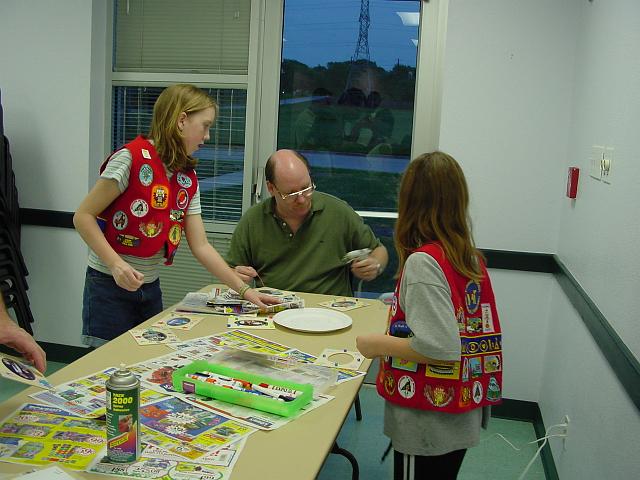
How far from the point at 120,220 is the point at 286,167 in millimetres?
703

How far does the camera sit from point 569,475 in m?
2.18

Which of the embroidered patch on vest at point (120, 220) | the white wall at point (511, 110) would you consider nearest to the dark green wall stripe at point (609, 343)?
the white wall at point (511, 110)

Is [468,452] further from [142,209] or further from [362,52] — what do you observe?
[362,52]

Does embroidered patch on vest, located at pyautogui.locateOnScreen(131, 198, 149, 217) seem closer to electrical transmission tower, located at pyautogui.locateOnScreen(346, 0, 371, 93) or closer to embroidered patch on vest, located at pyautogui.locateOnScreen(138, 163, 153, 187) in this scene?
embroidered patch on vest, located at pyautogui.locateOnScreen(138, 163, 153, 187)

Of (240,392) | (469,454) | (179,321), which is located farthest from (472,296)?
(469,454)

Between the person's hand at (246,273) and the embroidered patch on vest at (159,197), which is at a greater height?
the embroidered patch on vest at (159,197)

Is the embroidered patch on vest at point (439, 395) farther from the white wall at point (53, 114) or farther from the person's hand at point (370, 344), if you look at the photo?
the white wall at point (53, 114)

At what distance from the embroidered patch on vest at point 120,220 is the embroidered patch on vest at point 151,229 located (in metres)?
0.05

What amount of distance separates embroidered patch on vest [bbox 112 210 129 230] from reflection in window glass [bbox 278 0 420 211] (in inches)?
62.3

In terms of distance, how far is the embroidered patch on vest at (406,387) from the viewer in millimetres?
1507

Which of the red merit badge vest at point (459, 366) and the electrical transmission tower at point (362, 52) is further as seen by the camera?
the electrical transmission tower at point (362, 52)

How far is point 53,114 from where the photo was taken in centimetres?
356

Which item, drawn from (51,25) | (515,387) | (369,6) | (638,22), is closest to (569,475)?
(515,387)

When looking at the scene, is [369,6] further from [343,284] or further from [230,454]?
[230,454]
